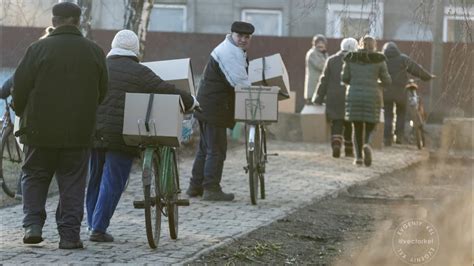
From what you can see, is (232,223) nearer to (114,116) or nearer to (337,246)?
(337,246)

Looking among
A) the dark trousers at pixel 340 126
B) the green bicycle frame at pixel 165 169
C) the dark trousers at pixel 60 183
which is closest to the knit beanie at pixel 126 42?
the green bicycle frame at pixel 165 169

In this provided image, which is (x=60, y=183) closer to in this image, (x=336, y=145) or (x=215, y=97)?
(x=215, y=97)

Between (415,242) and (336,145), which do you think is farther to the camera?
(336,145)

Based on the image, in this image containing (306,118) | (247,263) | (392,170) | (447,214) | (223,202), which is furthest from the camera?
(306,118)

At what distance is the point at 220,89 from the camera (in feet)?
46.9

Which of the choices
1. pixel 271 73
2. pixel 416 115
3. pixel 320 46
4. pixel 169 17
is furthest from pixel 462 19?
pixel 169 17

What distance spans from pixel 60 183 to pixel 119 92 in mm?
853

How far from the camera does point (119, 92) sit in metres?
10.9

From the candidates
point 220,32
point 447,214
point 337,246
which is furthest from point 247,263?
point 220,32

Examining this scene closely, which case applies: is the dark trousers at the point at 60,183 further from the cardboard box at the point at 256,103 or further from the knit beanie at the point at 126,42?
the cardboard box at the point at 256,103

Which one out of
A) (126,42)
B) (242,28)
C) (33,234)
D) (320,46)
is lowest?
(33,234)

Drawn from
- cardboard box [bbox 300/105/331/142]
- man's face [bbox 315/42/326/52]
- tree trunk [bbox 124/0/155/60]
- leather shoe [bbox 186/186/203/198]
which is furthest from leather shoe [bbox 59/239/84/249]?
man's face [bbox 315/42/326/52]

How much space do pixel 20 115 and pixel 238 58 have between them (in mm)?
3961

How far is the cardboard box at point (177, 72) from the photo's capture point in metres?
11.4
